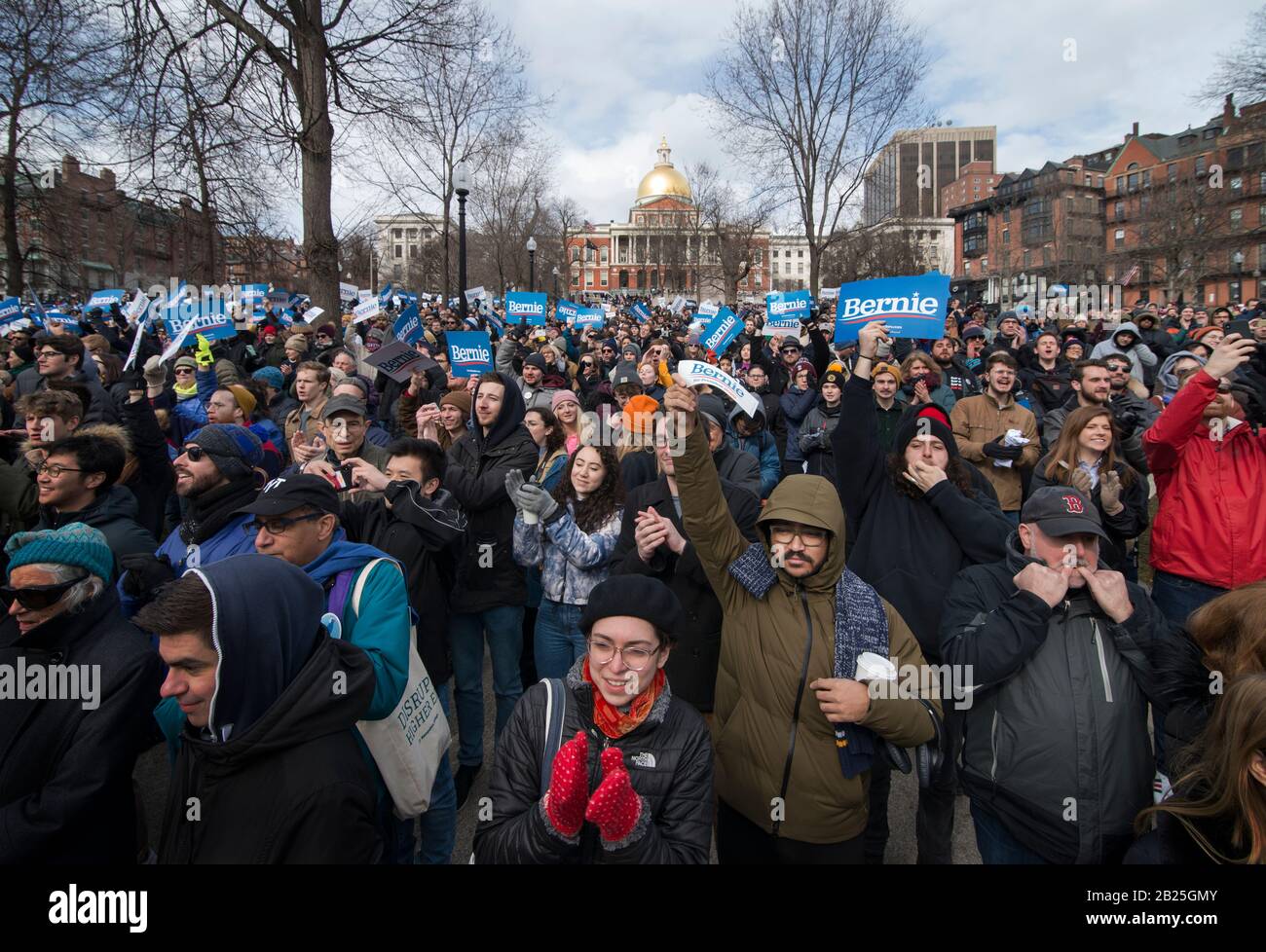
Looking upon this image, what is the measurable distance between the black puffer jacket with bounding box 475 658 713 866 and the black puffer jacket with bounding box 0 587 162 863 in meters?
1.23

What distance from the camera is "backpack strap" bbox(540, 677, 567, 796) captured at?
2096 mm

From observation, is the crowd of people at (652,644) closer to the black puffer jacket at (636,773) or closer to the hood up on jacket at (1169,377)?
the black puffer jacket at (636,773)

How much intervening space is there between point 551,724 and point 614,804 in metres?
0.40

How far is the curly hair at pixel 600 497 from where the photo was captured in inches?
150

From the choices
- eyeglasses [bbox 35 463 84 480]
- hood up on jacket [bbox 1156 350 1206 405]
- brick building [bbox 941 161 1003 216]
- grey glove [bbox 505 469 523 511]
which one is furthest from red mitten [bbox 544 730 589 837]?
brick building [bbox 941 161 1003 216]

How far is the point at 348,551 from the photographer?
2633mm

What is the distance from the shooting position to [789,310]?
492 inches

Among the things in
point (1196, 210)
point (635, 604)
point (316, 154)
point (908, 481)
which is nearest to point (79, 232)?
point (316, 154)

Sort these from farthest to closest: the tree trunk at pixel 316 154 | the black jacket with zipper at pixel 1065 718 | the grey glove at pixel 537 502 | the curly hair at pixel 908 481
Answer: the tree trunk at pixel 316 154
the grey glove at pixel 537 502
the curly hair at pixel 908 481
the black jacket with zipper at pixel 1065 718

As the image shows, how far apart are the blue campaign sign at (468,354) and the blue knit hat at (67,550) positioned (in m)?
5.98

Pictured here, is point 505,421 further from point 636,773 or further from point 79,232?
point 79,232

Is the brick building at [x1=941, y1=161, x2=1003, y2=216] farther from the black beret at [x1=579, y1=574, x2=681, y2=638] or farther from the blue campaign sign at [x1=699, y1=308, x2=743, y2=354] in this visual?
the black beret at [x1=579, y1=574, x2=681, y2=638]

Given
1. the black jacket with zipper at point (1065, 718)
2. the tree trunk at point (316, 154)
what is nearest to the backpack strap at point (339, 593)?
the black jacket with zipper at point (1065, 718)
